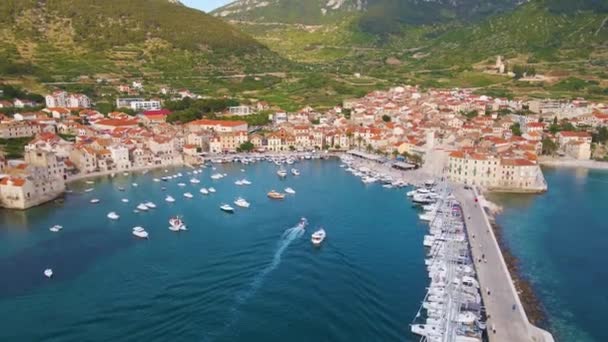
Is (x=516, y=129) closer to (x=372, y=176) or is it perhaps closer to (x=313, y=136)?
(x=313, y=136)

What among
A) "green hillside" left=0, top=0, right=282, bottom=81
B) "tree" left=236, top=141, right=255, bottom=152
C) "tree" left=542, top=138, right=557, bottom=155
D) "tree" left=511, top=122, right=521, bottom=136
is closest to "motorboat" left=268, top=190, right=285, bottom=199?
"tree" left=236, top=141, right=255, bottom=152


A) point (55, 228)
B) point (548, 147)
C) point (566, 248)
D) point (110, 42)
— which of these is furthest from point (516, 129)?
point (110, 42)

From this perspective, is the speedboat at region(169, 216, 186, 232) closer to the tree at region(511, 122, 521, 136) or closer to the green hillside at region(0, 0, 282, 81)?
the tree at region(511, 122, 521, 136)

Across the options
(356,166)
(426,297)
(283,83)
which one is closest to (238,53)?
(283,83)

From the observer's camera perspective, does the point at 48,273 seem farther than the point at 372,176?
No

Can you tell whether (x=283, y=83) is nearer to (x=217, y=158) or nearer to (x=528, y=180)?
(x=217, y=158)

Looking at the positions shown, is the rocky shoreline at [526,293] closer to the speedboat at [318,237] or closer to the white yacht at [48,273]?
the speedboat at [318,237]

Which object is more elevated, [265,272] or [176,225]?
[176,225]

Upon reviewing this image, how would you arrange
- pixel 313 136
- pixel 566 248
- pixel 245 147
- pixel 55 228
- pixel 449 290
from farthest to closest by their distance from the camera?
pixel 313 136
pixel 245 147
pixel 55 228
pixel 566 248
pixel 449 290
